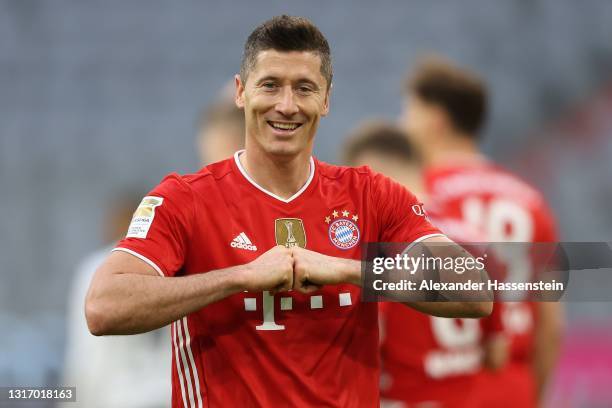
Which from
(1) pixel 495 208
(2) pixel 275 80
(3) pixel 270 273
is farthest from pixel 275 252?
(1) pixel 495 208

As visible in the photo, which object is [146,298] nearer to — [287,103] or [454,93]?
[287,103]

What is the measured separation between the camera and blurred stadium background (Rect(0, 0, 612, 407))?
9922 millimetres

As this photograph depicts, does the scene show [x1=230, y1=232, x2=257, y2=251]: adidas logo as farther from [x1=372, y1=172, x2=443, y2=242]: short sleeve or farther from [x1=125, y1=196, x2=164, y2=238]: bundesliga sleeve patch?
[x1=372, y1=172, x2=443, y2=242]: short sleeve

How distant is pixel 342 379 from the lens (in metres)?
2.91

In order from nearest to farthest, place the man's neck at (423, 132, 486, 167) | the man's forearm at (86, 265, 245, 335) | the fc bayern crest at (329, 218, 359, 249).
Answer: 1. the man's forearm at (86, 265, 245, 335)
2. the fc bayern crest at (329, 218, 359, 249)
3. the man's neck at (423, 132, 486, 167)

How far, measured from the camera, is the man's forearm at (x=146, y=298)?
104 inches

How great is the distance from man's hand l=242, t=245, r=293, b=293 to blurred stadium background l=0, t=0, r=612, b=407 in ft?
22.6

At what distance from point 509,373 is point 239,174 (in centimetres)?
269

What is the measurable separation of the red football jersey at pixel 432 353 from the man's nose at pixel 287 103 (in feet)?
6.22

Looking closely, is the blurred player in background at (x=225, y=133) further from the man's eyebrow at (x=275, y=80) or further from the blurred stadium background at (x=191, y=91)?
the blurred stadium background at (x=191, y=91)

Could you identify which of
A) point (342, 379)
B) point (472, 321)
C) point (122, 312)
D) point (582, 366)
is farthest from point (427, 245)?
point (582, 366)

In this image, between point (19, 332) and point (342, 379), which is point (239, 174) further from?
point (19, 332)

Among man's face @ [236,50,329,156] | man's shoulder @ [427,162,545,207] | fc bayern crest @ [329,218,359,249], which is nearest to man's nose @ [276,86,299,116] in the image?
man's face @ [236,50,329,156]

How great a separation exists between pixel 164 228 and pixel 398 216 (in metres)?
0.74
